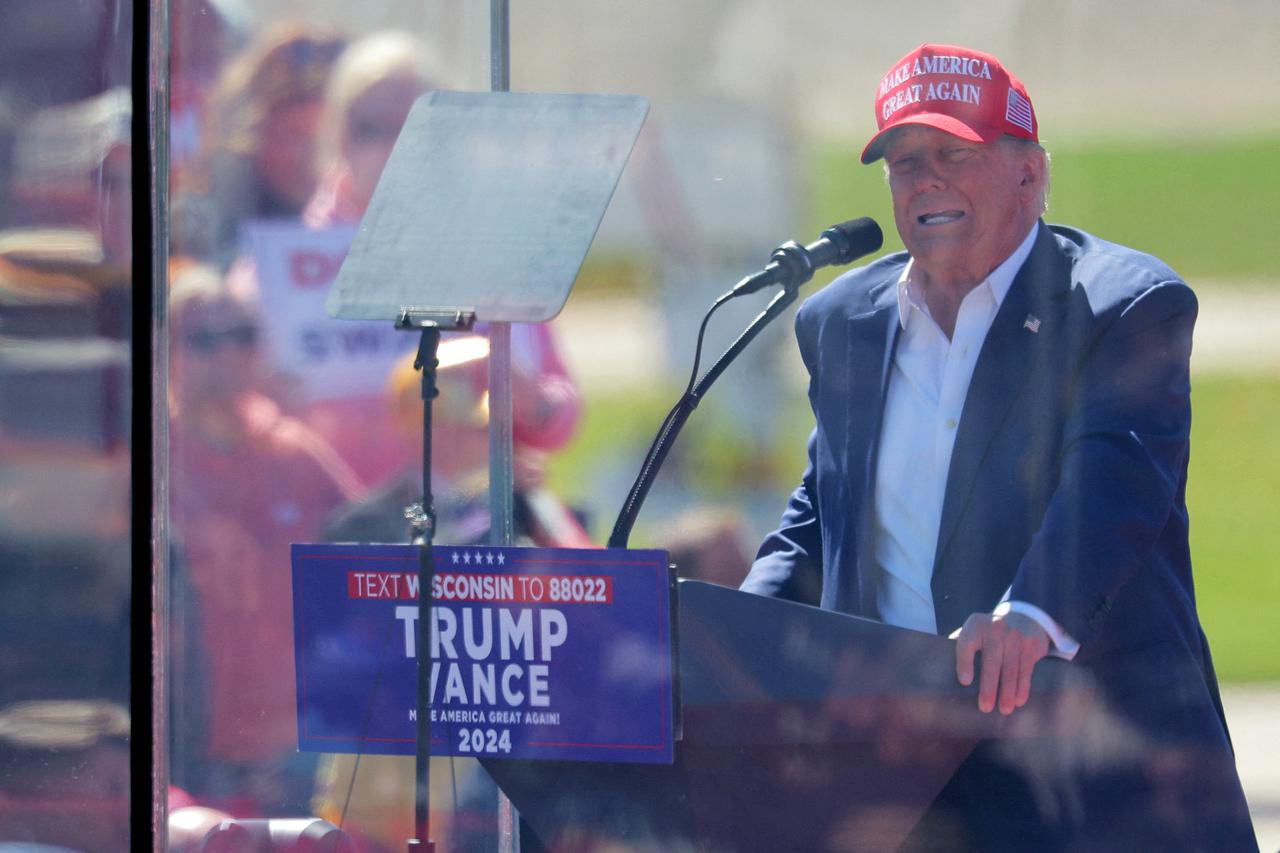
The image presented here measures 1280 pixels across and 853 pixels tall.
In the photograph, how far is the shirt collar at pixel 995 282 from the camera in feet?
6.30

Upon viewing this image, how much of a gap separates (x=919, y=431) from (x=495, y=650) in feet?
1.99

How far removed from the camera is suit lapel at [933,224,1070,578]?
1.91 m

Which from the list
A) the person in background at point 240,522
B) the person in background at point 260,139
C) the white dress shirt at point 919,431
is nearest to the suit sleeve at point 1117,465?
the white dress shirt at point 919,431

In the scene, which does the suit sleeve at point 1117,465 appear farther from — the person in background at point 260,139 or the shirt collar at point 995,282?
the person in background at point 260,139

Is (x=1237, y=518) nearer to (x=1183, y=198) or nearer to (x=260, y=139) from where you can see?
(x=1183, y=198)

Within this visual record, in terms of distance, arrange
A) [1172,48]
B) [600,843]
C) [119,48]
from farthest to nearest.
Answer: [119,48] → [600,843] → [1172,48]

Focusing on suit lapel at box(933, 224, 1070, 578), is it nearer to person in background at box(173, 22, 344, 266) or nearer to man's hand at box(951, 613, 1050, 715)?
man's hand at box(951, 613, 1050, 715)

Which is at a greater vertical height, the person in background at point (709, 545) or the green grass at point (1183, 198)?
the green grass at point (1183, 198)

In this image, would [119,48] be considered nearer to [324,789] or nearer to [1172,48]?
[324,789]

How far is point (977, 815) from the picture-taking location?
1.92 metres

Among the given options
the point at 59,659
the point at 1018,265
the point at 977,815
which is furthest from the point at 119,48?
the point at 977,815

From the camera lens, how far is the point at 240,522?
215 centimetres

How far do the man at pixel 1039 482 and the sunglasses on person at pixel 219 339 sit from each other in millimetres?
757

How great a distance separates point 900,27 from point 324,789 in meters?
1.24
